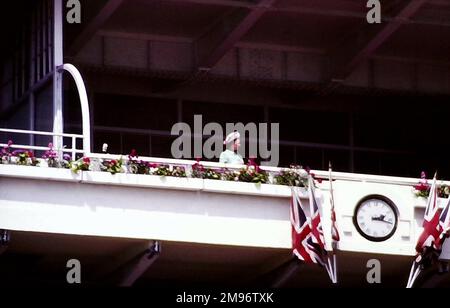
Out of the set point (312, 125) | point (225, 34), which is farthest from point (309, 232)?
point (312, 125)

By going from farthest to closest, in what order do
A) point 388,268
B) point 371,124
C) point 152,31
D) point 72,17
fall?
1. point 371,124
2. point 152,31
3. point 72,17
4. point 388,268

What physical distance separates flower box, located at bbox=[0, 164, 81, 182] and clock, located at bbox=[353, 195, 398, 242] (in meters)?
5.67

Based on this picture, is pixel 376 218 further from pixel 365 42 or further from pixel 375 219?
pixel 365 42

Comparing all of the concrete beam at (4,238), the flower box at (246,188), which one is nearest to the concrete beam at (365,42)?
the flower box at (246,188)

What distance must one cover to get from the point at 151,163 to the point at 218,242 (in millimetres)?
1982

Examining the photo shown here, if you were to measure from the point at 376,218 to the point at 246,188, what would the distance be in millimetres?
2719

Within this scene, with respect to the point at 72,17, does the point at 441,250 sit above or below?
below

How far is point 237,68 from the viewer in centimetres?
4194

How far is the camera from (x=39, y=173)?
102ft

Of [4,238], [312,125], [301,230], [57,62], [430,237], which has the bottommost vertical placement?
[4,238]

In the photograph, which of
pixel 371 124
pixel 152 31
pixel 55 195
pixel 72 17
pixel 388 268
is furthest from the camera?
pixel 371 124

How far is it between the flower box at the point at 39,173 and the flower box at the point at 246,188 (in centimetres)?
263

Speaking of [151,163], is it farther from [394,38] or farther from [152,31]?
[394,38]

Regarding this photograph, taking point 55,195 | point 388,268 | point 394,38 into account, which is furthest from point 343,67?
point 55,195
